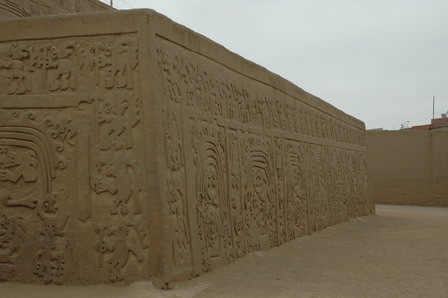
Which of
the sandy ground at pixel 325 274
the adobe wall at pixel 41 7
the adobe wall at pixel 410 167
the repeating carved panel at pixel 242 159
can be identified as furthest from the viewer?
the adobe wall at pixel 410 167

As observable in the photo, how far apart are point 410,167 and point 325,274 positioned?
42.2 ft

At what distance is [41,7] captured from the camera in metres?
9.09

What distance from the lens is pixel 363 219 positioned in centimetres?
1248

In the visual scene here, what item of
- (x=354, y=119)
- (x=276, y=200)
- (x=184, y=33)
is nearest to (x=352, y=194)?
(x=354, y=119)

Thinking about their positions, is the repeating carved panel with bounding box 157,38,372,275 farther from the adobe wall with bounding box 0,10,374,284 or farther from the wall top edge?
the wall top edge

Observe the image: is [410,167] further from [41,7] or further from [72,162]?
[72,162]

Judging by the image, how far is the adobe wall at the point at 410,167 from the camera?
1761 centimetres

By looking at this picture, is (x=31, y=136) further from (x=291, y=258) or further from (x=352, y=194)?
(x=352, y=194)

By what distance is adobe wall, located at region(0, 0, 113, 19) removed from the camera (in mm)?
8445

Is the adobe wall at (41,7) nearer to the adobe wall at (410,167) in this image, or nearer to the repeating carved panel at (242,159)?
the repeating carved panel at (242,159)

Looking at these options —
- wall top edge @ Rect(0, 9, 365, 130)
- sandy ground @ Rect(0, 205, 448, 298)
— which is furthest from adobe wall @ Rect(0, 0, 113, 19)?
sandy ground @ Rect(0, 205, 448, 298)

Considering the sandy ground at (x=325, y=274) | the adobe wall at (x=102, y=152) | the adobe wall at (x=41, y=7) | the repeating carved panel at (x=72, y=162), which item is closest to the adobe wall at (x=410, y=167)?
the sandy ground at (x=325, y=274)

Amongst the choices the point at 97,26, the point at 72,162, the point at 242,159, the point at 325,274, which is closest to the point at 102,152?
the point at 72,162

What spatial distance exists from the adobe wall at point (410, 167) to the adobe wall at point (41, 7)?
34.8 feet
